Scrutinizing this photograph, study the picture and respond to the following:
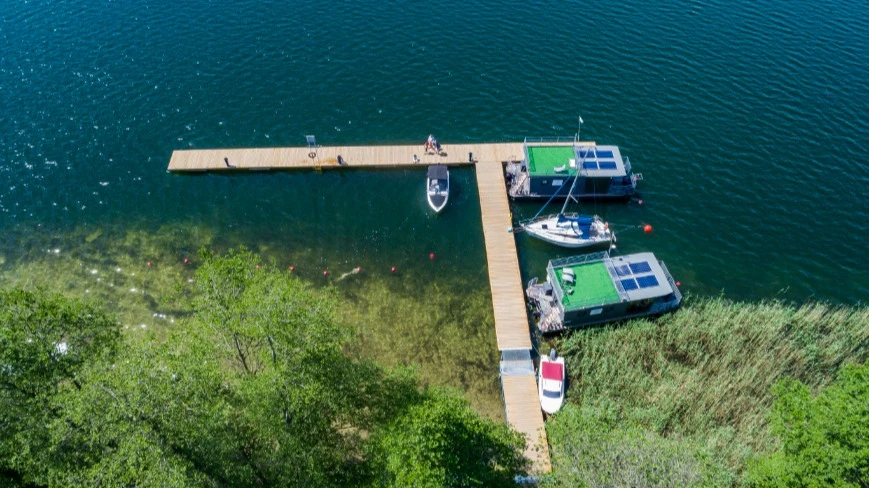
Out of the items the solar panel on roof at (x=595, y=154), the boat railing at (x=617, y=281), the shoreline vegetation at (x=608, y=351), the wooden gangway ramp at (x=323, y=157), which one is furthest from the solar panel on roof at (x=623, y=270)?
the wooden gangway ramp at (x=323, y=157)

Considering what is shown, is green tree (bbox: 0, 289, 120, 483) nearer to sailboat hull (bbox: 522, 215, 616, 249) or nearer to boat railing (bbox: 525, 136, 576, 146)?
sailboat hull (bbox: 522, 215, 616, 249)

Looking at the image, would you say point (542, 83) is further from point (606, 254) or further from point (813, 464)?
point (813, 464)

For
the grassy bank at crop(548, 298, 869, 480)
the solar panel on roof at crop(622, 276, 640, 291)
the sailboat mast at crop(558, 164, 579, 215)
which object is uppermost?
the sailboat mast at crop(558, 164, 579, 215)

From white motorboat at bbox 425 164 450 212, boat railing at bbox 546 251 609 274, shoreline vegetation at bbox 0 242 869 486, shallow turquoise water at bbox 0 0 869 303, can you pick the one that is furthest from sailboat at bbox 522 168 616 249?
shoreline vegetation at bbox 0 242 869 486

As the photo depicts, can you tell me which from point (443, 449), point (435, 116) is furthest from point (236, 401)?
point (435, 116)

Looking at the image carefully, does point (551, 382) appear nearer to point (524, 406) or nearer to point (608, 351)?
point (524, 406)

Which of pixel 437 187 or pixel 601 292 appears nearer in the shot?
pixel 601 292
